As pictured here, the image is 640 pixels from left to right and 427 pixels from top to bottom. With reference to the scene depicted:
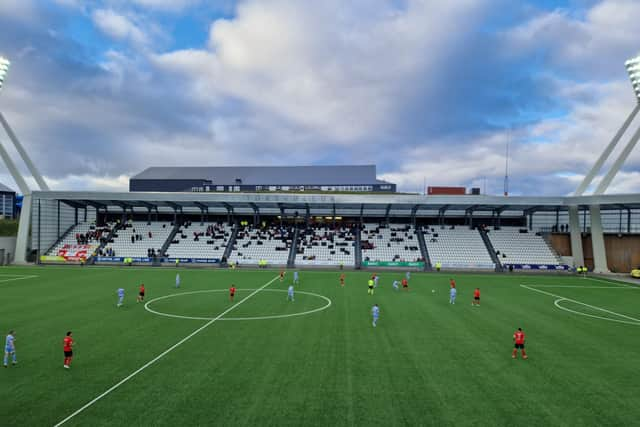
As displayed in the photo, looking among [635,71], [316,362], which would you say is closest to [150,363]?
[316,362]

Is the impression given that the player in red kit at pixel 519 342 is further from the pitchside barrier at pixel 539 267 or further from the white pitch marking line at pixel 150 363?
the pitchside barrier at pixel 539 267

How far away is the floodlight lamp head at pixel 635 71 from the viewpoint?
44.6 metres

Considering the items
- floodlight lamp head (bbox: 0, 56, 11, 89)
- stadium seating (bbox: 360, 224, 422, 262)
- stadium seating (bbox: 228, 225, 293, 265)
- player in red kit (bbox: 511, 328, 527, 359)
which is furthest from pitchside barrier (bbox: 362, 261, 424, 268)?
floodlight lamp head (bbox: 0, 56, 11, 89)

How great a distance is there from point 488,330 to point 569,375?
648 cm

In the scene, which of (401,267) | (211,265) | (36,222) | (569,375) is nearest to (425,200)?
(401,267)

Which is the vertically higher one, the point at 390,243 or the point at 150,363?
the point at 390,243

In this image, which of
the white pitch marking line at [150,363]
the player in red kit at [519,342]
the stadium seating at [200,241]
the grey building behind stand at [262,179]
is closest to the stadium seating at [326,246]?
the stadium seating at [200,241]

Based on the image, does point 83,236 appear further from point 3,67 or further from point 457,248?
point 457,248

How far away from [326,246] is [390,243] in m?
11.1

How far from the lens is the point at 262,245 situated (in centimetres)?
6147

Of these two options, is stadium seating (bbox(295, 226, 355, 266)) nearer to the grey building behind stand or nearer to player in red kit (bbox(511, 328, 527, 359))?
the grey building behind stand

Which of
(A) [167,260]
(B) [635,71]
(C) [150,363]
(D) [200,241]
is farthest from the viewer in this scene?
(D) [200,241]

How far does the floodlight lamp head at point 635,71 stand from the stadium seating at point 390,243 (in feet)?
115

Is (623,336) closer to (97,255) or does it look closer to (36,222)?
(97,255)
